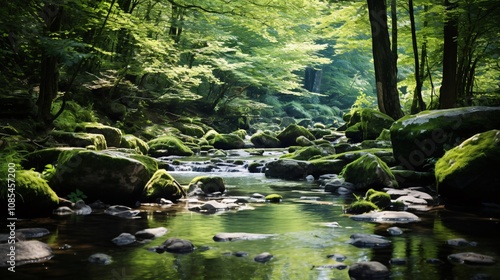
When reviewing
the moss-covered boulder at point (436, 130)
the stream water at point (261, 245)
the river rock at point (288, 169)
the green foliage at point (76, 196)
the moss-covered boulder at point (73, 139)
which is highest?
the moss-covered boulder at point (436, 130)

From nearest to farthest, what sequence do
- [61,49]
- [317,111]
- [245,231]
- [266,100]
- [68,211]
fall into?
[245,231] → [68,211] → [61,49] → [266,100] → [317,111]

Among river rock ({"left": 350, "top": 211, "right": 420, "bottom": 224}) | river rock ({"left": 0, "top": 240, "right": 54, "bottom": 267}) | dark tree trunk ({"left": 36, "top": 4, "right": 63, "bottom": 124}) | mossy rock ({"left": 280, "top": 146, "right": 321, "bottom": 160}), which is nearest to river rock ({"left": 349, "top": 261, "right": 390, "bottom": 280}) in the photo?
river rock ({"left": 350, "top": 211, "right": 420, "bottom": 224})

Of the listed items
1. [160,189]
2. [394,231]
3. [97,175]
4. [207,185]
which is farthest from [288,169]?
[394,231]

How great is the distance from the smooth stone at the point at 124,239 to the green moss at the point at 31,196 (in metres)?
1.77

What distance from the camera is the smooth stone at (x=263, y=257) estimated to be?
417cm

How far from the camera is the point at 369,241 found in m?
4.77

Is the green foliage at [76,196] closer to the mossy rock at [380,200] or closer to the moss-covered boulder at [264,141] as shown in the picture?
the mossy rock at [380,200]

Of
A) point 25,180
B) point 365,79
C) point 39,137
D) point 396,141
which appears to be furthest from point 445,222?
point 365,79

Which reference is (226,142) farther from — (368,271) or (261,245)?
(368,271)

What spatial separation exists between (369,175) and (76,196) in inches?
203

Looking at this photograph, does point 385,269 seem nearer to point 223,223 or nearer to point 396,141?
point 223,223

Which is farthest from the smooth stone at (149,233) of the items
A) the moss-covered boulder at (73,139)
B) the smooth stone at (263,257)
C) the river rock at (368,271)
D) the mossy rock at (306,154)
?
the mossy rock at (306,154)

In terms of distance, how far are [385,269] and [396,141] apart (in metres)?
6.72

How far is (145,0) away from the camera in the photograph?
1647 cm
